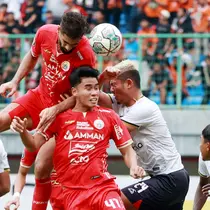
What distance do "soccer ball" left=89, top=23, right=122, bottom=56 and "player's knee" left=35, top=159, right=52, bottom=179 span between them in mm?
1252

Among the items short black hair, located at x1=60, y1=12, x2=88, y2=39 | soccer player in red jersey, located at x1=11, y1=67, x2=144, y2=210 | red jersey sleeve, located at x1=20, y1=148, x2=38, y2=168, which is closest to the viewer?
soccer player in red jersey, located at x1=11, y1=67, x2=144, y2=210

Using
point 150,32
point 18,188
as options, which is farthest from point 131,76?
point 150,32

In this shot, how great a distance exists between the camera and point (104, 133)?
7.71m

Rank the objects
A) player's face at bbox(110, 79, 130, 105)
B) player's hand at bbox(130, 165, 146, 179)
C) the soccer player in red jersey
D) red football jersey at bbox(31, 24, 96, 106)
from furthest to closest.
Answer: player's face at bbox(110, 79, 130, 105)
red football jersey at bbox(31, 24, 96, 106)
the soccer player in red jersey
player's hand at bbox(130, 165, 146, 179)

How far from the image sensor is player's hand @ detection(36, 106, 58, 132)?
7.68 metres

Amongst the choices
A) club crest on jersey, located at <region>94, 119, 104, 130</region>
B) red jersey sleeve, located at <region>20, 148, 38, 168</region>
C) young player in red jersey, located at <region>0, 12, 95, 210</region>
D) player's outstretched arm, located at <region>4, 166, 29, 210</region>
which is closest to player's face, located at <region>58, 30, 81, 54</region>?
young player in red jersey, located at <region>0, 12, 95, 210</region>

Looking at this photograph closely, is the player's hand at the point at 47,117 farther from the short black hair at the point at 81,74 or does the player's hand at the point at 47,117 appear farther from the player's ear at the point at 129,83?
the player's ear at the point at 129,83

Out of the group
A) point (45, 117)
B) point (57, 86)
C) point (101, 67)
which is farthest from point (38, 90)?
point (101, 67)

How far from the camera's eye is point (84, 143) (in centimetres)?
764

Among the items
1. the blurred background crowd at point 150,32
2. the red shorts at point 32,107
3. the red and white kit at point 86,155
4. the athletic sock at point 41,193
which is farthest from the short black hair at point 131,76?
the blurred background crowd at point 150,32

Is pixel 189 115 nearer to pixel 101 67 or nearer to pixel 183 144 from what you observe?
pixel 183 144

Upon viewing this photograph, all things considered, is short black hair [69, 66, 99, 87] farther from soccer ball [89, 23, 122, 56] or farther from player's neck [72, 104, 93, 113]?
soccer ball [89, 23, 122, 56]

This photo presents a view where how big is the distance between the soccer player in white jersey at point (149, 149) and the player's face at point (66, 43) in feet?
2.08

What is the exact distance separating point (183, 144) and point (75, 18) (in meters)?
7.74
